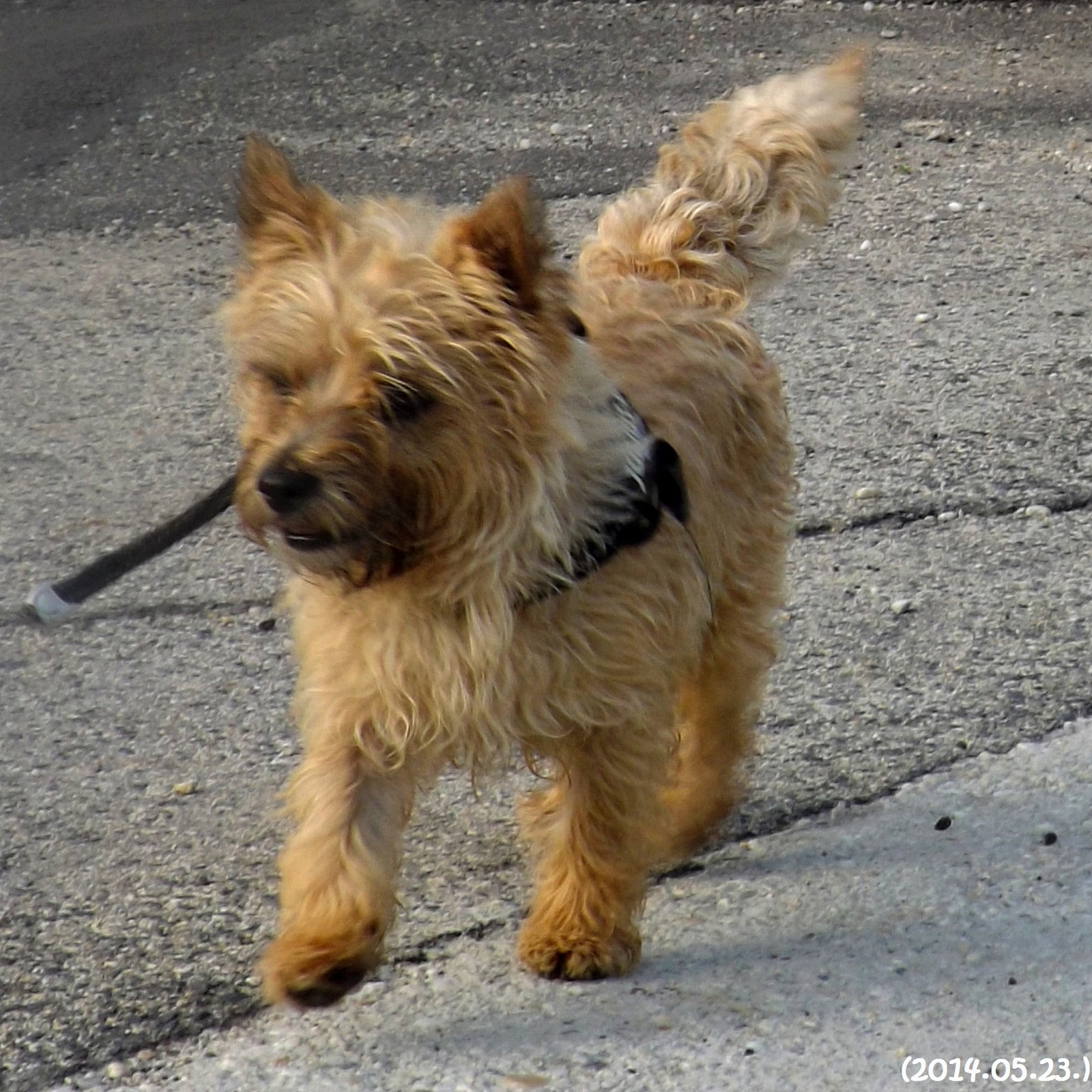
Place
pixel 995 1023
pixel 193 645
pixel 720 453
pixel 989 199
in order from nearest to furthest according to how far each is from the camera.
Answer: pixel 995 1023 < pixel 720 453 < pixel 193 645 < pixel 989 199

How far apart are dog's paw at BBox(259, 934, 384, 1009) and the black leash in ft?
2.81

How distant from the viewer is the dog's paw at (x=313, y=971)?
295cm

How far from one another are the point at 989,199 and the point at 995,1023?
545cm

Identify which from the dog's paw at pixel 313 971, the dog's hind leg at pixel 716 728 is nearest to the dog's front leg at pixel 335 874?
the dog's paw at pixel 313 971

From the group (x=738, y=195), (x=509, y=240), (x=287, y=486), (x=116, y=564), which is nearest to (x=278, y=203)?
(x=509, y=240)

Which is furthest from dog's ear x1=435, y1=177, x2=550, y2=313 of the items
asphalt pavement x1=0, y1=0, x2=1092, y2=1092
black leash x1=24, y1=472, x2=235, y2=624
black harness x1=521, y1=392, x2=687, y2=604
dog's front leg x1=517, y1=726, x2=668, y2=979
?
asphalt pavement x1=0, y1=0, x2=1092, y2=1092

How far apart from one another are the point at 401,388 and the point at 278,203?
0.52 meters

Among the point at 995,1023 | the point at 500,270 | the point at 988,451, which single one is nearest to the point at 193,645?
the point at 500,270

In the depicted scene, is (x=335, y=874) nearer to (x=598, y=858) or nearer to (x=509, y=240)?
(x=598, y=858)

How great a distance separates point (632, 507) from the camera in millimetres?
3252

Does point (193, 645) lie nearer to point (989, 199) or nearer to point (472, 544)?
point (472, 544)

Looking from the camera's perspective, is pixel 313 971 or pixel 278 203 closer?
pixel 313 971

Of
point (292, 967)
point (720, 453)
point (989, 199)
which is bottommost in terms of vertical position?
point (989, 199)

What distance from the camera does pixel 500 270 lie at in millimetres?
3066
